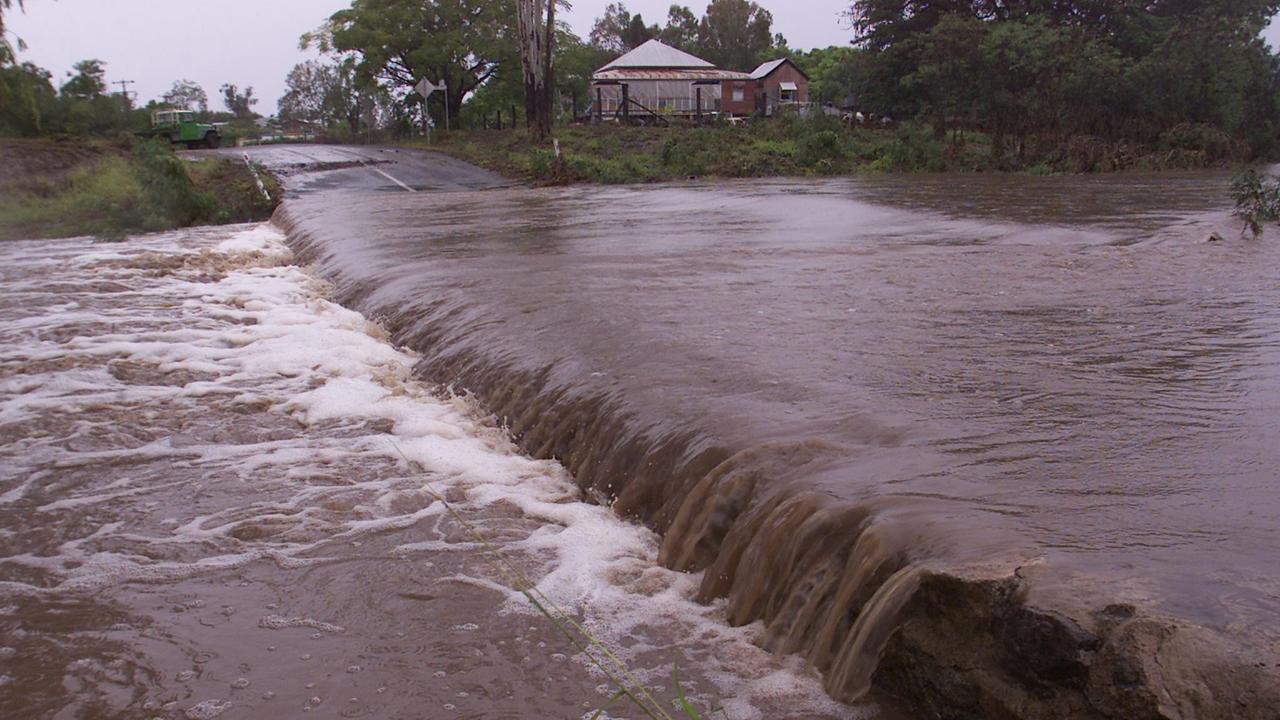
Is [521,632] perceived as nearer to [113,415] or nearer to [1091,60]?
[113,415]

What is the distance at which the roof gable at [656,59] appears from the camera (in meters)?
56.1

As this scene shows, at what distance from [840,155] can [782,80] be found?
144ft

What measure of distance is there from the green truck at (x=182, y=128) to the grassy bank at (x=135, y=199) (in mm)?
18931

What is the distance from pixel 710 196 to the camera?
1852 cm

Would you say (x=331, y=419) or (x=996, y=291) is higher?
(x=996, y=291)

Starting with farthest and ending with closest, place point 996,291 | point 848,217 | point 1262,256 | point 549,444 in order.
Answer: point 848,217, point 1262,256, point 996,291, point 549,444

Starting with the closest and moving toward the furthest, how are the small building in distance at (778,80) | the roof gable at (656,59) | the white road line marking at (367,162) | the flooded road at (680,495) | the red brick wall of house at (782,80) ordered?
1. the flooded road at (680,495)
2. the white road line marking at (367,162)
3. the roof gable at (656,59)
4. the small building in distance at (778,80)
5. the red brick wall of house at (782,80)

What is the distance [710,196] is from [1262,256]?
1098 cm

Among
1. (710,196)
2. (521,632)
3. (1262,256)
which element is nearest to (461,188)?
(710,196)

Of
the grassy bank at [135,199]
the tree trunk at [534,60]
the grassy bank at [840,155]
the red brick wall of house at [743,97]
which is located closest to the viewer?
the grassy bank at [135,199]

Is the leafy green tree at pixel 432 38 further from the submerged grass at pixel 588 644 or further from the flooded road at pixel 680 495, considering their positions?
the submerged grass at pixel 588 644

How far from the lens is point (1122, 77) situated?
83.4ft

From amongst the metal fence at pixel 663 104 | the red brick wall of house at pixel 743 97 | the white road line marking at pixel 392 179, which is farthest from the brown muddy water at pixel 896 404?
the red brick wall of house at pixel 743 97

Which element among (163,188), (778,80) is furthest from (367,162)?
(778,80)
